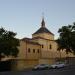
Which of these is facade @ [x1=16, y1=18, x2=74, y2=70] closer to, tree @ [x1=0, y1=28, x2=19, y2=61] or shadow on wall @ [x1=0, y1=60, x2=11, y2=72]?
shadow on wall @ [x1=0, y1=60, x2=11, y2=72]

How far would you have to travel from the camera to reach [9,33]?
6341 cm

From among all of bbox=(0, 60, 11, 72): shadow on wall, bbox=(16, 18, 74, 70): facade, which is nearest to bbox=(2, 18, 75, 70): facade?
bbox=(16, 18, 74, 70): facade

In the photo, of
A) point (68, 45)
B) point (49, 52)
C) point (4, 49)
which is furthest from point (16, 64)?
point (49, 52)

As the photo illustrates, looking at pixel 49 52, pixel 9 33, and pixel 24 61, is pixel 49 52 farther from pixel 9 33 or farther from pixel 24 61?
pixel 9 33

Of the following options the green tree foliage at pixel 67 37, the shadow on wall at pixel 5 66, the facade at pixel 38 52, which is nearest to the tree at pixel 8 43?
the shadow on wall at pixel 5 66

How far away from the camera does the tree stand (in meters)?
59.4

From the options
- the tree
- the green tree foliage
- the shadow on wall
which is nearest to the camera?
the tree

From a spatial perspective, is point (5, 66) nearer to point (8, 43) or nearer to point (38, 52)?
point (8, 43)

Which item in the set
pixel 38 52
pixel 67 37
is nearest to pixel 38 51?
pixel 38 52

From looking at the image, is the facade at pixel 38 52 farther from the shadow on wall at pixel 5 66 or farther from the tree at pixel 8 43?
the tree at pixel 8 43

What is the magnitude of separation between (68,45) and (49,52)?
23.3m

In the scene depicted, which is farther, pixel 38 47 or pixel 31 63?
pixel 38 47

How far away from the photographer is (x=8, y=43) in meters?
59.7

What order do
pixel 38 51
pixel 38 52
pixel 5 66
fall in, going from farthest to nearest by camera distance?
1. pixel 38 51
2. pixel 38 52
3. pixel 5 66
